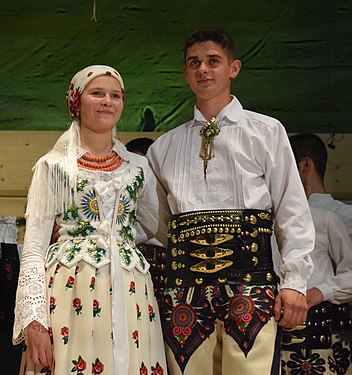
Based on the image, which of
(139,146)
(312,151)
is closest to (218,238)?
(312,151)

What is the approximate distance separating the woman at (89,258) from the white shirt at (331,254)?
1099 millimetres

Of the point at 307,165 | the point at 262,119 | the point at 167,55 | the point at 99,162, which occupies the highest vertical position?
the point at 167,55

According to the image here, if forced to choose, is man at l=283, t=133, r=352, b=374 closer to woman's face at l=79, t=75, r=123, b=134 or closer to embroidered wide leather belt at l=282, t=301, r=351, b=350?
embroidered wide leather belt at l=282, t=301, r=351, b=350

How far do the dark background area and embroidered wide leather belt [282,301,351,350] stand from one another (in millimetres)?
1781

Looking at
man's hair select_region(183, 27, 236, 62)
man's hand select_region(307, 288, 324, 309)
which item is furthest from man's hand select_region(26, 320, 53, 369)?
man's hand select_region(307, 288, 324, 309)

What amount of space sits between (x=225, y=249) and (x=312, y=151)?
1645mm

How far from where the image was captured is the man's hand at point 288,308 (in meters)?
3.02

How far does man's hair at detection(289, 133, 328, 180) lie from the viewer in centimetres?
454

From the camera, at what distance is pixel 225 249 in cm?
306

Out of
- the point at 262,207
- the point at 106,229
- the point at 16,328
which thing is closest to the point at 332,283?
the point at 262,207

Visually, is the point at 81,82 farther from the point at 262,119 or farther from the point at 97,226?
the point at 262,119

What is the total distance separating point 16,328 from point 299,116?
305cm

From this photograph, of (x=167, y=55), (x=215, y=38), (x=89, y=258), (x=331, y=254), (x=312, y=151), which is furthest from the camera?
(x=167, y=55)

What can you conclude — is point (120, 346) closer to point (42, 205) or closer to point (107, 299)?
point (107, 299)
